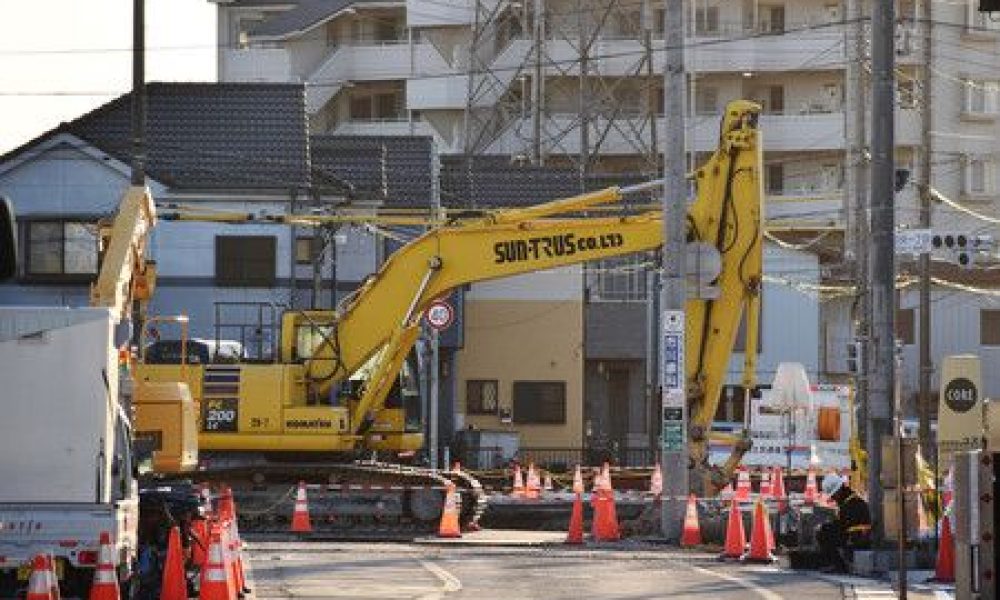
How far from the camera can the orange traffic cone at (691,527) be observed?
3543 centimetres

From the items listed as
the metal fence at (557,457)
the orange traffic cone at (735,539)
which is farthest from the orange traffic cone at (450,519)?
the metal fence at (557,457)

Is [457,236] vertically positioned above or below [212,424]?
above

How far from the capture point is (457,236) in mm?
39125

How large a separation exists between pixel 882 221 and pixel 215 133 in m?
30.5

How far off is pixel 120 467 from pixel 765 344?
51.5 m

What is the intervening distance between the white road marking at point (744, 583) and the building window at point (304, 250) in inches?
1152

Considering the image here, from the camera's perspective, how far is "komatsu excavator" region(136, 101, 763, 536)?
37.9 metres

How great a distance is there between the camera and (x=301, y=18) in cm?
8681

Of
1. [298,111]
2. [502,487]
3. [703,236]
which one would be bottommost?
[502,487]

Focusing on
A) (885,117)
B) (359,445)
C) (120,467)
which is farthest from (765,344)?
(120,467)

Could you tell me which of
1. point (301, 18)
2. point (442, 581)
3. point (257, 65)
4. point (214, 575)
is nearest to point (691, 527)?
point (442, 581)

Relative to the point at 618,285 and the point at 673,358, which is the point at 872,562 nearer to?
the point at 673,358

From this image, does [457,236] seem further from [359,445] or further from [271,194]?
[271,194]

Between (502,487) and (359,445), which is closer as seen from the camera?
(359,445)
